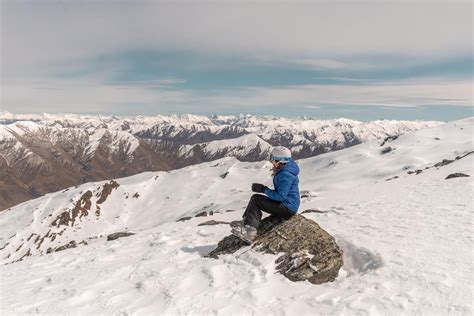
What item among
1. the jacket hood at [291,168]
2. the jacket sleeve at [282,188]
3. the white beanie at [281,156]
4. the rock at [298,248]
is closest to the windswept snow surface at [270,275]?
the rock at [298,248]

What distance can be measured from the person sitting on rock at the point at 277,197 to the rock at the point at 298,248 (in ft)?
1.35

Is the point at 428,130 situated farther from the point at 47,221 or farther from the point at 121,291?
the point at 47,221

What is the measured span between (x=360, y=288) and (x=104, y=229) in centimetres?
17614

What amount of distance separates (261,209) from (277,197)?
3.29 feet

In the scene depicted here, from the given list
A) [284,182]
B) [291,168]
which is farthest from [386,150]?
[284,182]

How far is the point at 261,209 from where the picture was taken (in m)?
12.4

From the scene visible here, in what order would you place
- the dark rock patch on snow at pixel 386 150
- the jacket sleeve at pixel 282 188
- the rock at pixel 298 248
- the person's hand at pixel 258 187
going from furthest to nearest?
the dark rock patch on snow at pixel 386 150 < the jacket sleeve at pixel 282 188 < the person's hand at pixel 258 187 < the rock at pixel 298 248

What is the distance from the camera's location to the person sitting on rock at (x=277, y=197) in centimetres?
1172

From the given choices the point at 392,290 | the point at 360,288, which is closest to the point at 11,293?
the point at 360,288

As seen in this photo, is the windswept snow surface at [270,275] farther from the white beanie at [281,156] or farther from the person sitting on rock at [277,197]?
the white beanie at [281,156]

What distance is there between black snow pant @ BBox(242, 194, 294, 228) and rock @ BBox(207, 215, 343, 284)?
348 mm

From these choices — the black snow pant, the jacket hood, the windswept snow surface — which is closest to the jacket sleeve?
the jacket hood

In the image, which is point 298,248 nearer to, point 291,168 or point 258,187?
point 258,187

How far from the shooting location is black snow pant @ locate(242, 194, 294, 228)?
39.9ft
